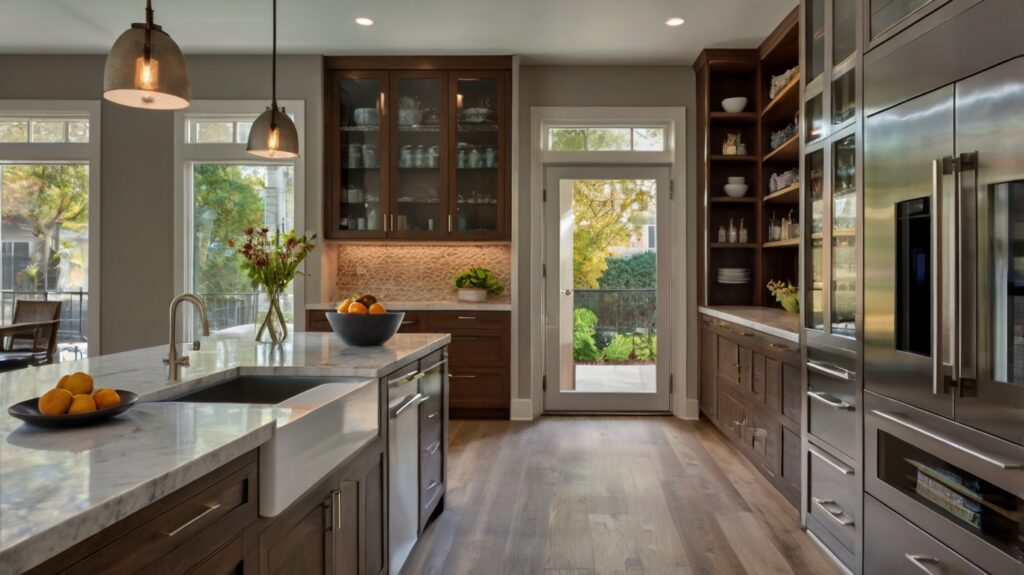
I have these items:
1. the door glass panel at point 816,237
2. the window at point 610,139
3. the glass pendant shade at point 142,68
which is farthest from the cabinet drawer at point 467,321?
the glass pendant shade at point 142,68

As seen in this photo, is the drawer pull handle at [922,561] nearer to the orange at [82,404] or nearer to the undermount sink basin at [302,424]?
the undermount sink basin at [302,424]

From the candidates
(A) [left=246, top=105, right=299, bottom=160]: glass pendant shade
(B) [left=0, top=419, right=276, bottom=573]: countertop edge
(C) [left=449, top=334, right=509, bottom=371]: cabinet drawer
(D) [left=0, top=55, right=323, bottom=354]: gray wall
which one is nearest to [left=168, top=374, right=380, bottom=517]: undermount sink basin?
(B) [left=0, top=419, right=276, bottom=573]: countertop edge

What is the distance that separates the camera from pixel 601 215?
520cm

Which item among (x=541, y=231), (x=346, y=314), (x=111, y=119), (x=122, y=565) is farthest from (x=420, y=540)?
(x=111, y=119)

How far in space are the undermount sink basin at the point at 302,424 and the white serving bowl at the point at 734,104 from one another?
3963mm

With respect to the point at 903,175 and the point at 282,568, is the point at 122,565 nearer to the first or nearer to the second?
the point at 282,568

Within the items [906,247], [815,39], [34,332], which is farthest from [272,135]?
[34,332]

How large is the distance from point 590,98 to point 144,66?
13.1 feet

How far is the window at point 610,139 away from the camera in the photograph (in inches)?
204

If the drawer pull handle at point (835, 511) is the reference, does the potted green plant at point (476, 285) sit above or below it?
above

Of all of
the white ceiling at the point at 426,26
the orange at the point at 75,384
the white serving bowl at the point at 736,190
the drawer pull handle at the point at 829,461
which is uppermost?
the white ceiling at the point at 426,26

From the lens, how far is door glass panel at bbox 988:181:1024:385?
1.52m

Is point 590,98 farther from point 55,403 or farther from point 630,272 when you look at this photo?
point 55,403

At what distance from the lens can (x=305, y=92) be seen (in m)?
5.07
